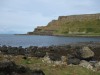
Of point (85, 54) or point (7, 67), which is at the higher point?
point (7, 67)

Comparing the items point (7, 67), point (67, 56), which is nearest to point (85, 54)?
point (67, 56)

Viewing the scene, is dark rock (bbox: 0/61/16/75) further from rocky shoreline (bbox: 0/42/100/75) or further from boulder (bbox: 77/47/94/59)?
boulder (bbox: 77/47/94/59)

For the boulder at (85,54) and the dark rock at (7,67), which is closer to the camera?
the dark rock at (7,67)

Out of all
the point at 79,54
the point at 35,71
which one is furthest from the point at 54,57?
the point at 35,71

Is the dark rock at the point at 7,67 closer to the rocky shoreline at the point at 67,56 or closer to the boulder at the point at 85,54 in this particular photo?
the rocky shoreline at the point at 67,56

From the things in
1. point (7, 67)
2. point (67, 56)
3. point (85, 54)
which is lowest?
point (85, 54)

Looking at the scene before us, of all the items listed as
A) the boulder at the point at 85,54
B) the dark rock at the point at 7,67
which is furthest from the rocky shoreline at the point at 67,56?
the dark rock at the point at 7,67

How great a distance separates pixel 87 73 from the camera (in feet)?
62.3

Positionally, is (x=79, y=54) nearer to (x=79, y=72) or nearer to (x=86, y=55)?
(x=86, y=55)

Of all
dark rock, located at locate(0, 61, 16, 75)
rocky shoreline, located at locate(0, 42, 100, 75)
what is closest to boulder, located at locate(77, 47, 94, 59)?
rocky shoreline, located at locate(0, 42, 100, 75)

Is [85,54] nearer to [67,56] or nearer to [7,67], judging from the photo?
[67,56]

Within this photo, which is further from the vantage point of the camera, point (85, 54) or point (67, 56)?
point (85, 54)

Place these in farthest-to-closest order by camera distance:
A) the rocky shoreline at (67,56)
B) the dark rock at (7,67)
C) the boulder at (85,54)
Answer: the boulder at (85,54) < the rocky shoreline at (67,56) < the dark rock at (7,67)

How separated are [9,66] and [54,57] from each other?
19.1 meters
